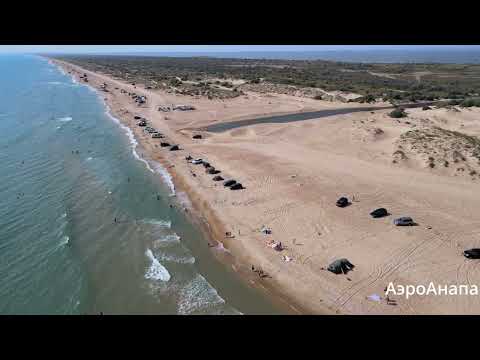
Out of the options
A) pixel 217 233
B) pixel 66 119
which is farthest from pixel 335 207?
pixel 66 119

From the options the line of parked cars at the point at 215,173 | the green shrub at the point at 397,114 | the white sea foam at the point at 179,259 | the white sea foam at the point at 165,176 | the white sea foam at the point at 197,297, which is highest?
the green shrub at the point at 397,114

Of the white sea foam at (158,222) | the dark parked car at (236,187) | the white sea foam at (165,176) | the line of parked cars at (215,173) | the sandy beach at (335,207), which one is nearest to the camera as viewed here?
the sandy beach at (335,207)

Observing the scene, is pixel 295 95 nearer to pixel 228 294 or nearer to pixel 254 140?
pixel 254 140

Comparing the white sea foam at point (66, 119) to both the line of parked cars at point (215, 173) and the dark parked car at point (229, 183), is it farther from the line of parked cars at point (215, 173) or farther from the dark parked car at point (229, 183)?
the dark parked car at point (229, 183)

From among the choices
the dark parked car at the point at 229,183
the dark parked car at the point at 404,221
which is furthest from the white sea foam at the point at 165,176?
the dark parked car at the point at 404,221

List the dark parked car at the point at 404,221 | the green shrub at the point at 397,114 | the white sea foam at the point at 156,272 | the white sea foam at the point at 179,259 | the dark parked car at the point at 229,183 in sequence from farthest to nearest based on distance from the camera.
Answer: the green shrub at the point at 397,114
the dark parked car at the point at 229,183
the dark parked car at the point at 404,221
the white sea foam at the point at 179,259
the white sea foam at the point at 156,272

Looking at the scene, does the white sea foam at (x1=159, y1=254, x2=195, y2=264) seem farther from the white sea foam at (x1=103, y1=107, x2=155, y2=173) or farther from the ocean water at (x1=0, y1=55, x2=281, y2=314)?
the white sea foam at (x1=103, y1=107, x2=155, y2=173)
